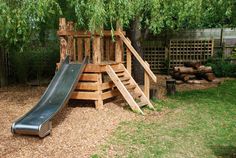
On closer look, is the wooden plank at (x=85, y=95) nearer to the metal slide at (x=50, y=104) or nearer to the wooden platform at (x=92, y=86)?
the wooden platform at (x=92, y=86)

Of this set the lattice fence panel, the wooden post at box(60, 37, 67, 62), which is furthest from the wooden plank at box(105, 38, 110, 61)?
the lattice fence panel

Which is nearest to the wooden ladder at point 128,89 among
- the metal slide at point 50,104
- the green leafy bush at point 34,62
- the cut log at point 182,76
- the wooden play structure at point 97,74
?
the wooden play structure at point 97,74

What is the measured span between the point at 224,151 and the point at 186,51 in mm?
9013

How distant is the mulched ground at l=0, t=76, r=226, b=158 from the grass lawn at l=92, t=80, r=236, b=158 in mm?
255

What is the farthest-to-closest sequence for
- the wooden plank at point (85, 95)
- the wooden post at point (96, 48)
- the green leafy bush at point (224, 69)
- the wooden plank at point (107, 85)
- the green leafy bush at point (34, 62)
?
1. the green leafy bush at point (224, 69)
2. the green leafy bush at point (34, 62)
3. the wooden plank at point (107, 85)
4. the wooden plank at point (85, 95)
5. the wooden post at point (96, 48)

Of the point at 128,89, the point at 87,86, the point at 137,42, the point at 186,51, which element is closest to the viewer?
the point at 87,86

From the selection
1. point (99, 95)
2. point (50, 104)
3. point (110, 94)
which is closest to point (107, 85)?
point (110, 94)

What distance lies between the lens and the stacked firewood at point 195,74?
36.2 feet

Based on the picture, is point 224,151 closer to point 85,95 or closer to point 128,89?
point 128,89

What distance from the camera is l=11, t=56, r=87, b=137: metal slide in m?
4.64

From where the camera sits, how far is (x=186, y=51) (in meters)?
13.3

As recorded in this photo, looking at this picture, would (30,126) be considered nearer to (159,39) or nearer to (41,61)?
(41,61)

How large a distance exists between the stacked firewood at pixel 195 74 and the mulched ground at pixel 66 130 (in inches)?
173

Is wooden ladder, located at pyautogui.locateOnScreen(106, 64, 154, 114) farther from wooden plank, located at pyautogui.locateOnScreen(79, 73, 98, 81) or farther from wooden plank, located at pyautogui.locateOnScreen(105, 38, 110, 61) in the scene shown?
wooden plank, located at pyautogui.locateOnScreen(105, 38, 110, 61)
